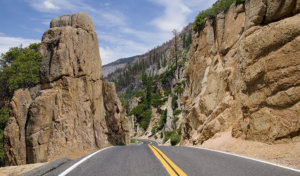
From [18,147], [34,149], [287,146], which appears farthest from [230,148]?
[18,147]

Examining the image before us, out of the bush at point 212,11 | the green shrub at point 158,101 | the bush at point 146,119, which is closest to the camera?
the bush at point 212,11

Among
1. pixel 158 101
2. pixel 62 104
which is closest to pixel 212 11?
pixel 62 104

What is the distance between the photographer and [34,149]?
60.1ft

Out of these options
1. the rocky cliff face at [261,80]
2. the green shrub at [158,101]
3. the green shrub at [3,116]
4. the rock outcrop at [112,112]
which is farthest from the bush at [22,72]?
the green shrub at [158,101]

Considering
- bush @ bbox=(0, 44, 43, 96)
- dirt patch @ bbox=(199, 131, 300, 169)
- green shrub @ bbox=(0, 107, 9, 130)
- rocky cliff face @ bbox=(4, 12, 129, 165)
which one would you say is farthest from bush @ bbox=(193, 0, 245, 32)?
green shrub @ bbox=(0, 107, 9, 130)

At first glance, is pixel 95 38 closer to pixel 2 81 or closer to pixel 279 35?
pixel 2 81

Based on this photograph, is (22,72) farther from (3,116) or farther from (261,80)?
(261,80)

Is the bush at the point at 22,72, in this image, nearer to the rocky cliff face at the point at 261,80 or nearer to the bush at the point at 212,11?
the bush at the point at 212,11

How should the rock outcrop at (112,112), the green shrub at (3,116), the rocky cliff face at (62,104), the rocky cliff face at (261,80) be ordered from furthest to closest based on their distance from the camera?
the rock outcrop at (112,112) → the green shrub at (3,116) → the rocky cliff face at (62,104) → the rocky cliff face at (261,80)

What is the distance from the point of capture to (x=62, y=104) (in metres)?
20.2

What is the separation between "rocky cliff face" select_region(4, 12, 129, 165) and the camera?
18.7m

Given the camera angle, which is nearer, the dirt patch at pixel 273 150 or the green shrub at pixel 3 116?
the dirt patch at pixel 273 150

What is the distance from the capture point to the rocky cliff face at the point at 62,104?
1869 cm

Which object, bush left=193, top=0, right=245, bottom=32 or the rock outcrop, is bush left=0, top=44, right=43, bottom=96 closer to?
the rock outcrop
